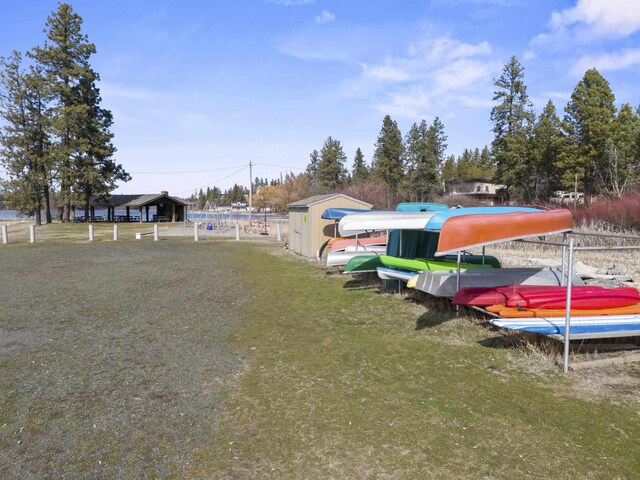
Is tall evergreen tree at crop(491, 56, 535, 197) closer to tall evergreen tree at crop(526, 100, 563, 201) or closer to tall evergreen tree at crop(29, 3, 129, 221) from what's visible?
tall evergreen tree at crop(526, 100, 563, 201)

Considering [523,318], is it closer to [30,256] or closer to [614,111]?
[30,256]

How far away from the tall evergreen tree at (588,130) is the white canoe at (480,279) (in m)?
35.9

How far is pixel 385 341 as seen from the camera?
22.9 ft

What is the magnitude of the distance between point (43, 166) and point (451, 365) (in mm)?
50651

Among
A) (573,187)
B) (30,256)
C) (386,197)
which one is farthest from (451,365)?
(386,197)

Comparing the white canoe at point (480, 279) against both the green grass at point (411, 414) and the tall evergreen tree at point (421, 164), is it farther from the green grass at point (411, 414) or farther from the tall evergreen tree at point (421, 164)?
the tall evergreen tree at point (421, 164)

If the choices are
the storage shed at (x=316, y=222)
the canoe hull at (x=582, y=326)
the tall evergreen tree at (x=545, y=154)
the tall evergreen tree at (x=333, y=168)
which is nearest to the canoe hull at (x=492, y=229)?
the canoe hull at (x=582, y=326)

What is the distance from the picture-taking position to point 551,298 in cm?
672

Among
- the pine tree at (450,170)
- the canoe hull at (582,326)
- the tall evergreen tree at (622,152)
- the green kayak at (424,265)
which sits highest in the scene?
the pine tree at (450,170)

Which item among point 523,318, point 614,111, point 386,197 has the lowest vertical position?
point 523,318

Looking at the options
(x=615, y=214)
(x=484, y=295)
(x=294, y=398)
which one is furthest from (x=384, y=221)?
(x=615, y=214)

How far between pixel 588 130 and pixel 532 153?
9973 mm

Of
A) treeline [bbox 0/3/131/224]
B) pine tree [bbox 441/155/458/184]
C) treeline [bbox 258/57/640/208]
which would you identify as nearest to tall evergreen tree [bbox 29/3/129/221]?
treeline [bbox 0/3/131/224]

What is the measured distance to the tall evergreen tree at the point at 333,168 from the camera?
264ft
